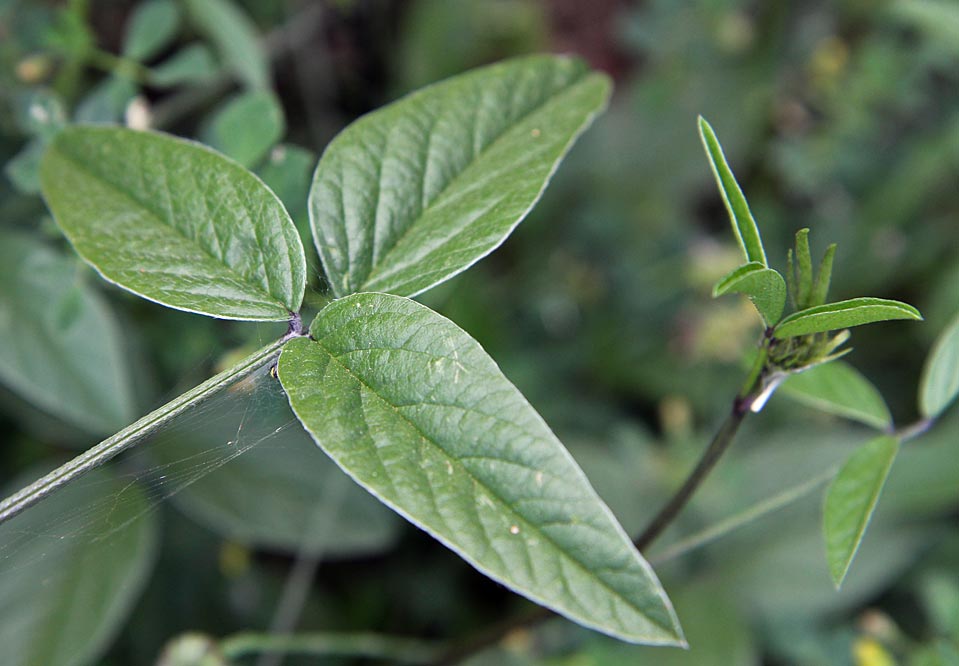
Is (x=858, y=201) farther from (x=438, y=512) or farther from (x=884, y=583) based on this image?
(x=438, y=512)

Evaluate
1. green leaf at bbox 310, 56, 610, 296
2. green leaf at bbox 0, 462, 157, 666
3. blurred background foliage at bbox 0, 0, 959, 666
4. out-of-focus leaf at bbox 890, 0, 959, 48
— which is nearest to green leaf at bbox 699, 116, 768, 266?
green leaf at bbox 310, 56, 610, 296

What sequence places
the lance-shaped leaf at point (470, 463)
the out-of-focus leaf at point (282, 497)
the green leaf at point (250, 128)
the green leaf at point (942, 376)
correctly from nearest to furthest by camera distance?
1. the lance-shaped leaf at point (470, 463)
2. the green leaf at point (942, 376)
3. the green leaf at point (250, 128)
4. the out-of-focus leaf at point (282, 497)

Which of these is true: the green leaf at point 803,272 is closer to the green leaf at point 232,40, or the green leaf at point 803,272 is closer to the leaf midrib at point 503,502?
the leaf midrib at point 503,502

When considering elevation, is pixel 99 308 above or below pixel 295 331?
below

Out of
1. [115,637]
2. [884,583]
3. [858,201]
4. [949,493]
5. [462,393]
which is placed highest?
[462,393]

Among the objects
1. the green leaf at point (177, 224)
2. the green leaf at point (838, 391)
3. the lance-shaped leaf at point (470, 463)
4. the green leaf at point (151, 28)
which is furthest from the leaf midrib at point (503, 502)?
the green leaf at point (151, 28)

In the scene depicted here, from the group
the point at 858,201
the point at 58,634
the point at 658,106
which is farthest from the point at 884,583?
the point at 58,634
